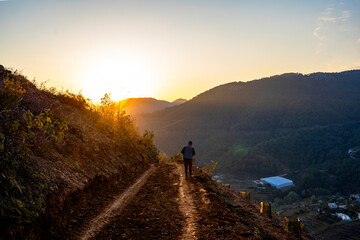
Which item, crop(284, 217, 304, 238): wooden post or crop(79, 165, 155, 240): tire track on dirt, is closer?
crop(79, 165, 155, 240): tire track on dirt

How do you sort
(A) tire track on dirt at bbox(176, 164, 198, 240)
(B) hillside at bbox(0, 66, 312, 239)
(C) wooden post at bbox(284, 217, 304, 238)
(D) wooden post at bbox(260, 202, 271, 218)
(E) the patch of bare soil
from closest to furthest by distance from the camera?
(B) hillside at bbox(0, 66, 312, 239)
(E) the patch of bare soil
(A) tire track on dirt at bbox(176, 164, 198, 240)
(C) wooden post at bbox(284, 217, 304, 238)
(D) wooden post at bbox(260, 202, 271, 218)

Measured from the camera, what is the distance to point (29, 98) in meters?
9.22

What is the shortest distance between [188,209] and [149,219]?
4.92 feet

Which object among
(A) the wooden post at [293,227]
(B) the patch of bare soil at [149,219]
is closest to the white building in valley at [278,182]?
(A) the wooden post at [293,227]

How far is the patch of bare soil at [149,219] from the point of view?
5.18m

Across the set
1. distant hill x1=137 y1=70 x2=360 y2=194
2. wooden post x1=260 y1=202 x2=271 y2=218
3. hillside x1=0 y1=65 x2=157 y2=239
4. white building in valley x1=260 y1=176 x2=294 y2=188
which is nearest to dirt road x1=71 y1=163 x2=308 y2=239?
wooden post x1=260 y1=202 x2=271 y2=218

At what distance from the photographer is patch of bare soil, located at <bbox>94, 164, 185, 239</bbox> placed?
17.0 feet

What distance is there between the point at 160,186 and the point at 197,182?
1.89 m

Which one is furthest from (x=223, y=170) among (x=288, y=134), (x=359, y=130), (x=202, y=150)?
(x=359, y=130)

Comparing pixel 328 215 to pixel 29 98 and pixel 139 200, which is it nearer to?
pixel 139 200

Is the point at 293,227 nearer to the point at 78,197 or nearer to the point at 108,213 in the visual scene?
the point at 108,213

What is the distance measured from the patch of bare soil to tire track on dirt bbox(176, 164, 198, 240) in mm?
136

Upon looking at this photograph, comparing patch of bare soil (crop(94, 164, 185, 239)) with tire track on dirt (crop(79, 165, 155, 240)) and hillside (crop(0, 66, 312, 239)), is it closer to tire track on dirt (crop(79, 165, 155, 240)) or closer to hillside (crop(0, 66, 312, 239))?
hillside (crop(0, 66, 312, 239))

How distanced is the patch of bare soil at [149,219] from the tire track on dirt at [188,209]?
0.45 feet
